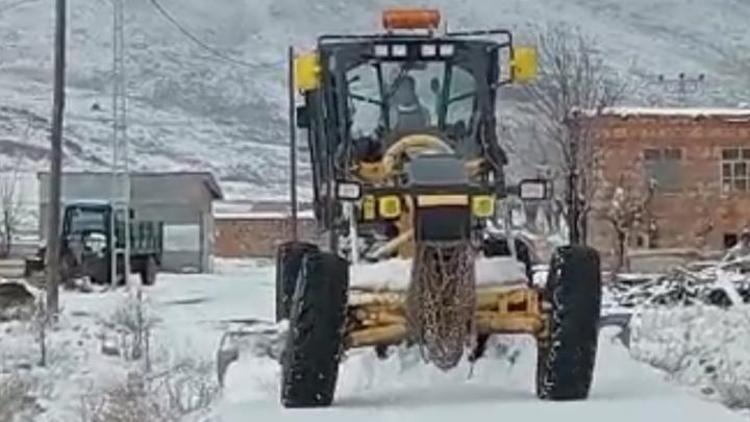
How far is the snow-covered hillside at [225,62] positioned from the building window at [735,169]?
54.8 metres

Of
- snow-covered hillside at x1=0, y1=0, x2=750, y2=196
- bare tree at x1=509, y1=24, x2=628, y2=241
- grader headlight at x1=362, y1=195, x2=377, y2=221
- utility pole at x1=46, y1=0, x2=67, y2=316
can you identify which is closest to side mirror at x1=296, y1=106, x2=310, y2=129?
grader headlight at x1=362, y1=195, x2=377, y2=221

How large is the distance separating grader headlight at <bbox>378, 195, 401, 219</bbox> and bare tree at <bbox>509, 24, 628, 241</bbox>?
2145 cm

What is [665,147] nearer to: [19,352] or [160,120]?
[19,352]

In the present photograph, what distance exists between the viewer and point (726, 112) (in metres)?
50.9

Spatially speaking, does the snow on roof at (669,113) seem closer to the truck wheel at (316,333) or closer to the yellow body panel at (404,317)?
the yellow body panel at (404,317)

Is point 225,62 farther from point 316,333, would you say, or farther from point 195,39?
point 316,333

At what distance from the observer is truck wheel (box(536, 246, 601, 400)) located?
12430mm

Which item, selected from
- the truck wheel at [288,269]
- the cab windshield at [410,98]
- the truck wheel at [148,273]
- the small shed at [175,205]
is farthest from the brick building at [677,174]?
the cab windshield at [410,98]

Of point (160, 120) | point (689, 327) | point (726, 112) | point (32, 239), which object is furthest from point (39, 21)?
point (689, 327)

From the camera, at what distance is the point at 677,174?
5094 cm

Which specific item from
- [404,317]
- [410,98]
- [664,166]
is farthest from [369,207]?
[664,166]

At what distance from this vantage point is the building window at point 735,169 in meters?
50.7

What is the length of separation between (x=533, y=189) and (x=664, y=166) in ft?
124

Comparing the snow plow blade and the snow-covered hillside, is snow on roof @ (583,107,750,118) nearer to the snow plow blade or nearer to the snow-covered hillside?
the snow plow blade
